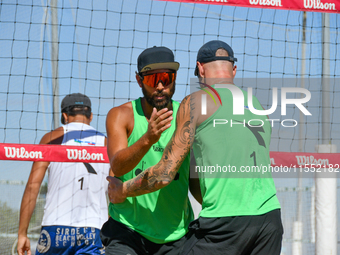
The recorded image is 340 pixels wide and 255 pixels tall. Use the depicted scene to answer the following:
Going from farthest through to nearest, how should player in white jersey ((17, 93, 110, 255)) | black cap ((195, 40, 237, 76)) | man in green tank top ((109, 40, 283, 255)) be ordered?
player in white jersey ((17, 93, 110, 255)) → black cap ((195, 40, 237, 76)) → man in green tank top ((109, 40, 283, 255))

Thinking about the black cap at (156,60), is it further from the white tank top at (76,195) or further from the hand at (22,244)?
the hand at (22,244)

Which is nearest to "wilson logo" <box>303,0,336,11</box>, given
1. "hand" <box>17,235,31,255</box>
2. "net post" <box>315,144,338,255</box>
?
"net post" <box>315,144,338,255</box>

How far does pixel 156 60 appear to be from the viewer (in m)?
2.48

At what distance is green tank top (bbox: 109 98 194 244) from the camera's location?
232 centimetres

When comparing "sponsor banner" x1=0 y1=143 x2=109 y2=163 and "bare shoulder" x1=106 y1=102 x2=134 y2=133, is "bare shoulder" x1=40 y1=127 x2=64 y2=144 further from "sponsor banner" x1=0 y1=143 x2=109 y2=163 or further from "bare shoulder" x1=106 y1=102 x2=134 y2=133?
"bare shoulder" x1=106 y1=102 x2=134 y2=133

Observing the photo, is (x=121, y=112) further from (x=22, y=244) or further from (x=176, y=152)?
(x=22, y=244)

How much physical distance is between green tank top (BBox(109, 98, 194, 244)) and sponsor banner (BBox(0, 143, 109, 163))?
1083 millimetres

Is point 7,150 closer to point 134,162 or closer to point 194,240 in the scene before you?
A: point 134,162

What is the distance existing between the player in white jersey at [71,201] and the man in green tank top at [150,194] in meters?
0.87

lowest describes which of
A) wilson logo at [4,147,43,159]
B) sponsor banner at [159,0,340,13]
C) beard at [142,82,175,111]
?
wilson logo at [4,147,43,159]

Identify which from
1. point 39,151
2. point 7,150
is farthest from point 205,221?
point 7,150

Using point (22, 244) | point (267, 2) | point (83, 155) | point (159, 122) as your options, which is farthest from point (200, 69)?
point (267, 2)

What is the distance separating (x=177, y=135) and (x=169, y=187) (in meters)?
0.48

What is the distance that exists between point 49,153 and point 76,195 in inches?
19.4
